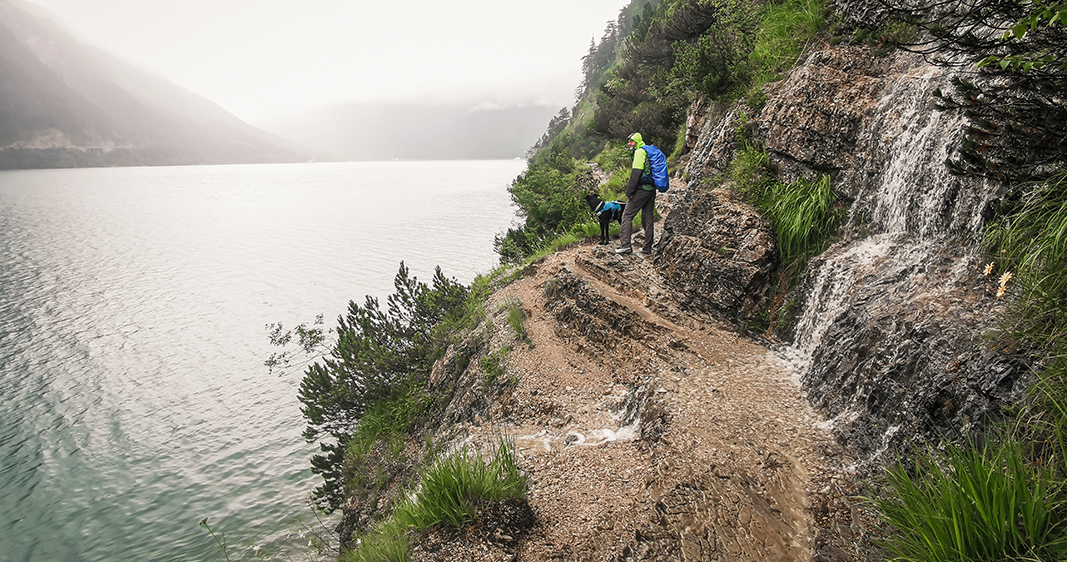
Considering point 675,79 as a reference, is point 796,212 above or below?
below

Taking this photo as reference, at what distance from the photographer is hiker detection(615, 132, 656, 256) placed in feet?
32.8

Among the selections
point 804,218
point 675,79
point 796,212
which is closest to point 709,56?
point 675,79

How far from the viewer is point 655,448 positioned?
5297 mm

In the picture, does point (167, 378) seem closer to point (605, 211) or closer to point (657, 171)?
point (605, 211)

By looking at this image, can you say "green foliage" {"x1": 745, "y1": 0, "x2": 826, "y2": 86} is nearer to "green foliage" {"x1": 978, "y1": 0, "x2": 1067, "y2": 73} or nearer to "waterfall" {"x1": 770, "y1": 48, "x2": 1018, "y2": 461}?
"waterfall" {"x1": 770, "y1": 48, "x2": 1018, "y2": 461}

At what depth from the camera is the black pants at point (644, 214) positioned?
10367 mm

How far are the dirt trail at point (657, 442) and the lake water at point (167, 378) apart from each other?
25.1ft

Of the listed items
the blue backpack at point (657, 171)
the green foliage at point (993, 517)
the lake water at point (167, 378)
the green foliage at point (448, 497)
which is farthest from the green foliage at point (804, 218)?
the lake water at point (167, 378)

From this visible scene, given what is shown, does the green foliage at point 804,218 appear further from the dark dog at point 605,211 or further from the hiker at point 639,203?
the dark dog at point 605,211

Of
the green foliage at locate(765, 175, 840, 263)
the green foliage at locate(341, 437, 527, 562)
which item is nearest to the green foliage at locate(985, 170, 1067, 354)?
the green foliage at locate(765, 175, 840, 263)

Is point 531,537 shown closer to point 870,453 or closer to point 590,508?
point 590,508

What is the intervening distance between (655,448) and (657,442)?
0.08m

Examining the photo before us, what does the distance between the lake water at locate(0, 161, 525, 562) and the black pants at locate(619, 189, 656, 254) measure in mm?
10150

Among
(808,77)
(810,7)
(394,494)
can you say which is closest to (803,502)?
(394,494)
